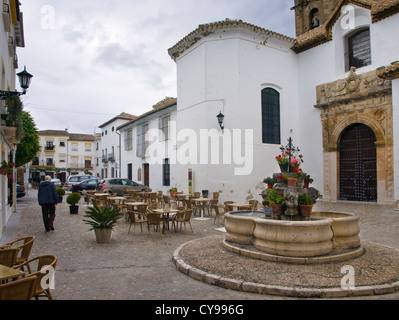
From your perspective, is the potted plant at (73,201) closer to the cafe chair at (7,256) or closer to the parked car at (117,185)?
the parked car at (117,185)

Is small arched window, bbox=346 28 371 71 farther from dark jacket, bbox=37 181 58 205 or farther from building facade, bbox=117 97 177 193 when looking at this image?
dark jacket, bbox=37 181 58 205

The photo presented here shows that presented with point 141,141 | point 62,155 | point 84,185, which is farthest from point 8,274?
point 62,155

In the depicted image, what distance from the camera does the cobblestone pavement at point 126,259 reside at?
397 centimetres

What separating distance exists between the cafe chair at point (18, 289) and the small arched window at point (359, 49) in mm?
15010

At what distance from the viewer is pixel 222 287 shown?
13.8 feet

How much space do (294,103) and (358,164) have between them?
4.57 m

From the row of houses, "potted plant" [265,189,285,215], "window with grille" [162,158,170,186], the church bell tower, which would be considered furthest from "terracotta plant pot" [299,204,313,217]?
the church bell tower

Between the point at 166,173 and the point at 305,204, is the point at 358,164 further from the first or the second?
the point at 166,173

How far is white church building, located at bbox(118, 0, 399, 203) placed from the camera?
12.5 meters

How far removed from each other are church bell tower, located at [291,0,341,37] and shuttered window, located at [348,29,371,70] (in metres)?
7.55

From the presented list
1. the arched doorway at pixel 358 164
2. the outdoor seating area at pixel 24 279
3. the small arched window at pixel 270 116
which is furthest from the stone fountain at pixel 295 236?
the small arched window at pixel 270 116

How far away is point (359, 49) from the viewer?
13.8 m
